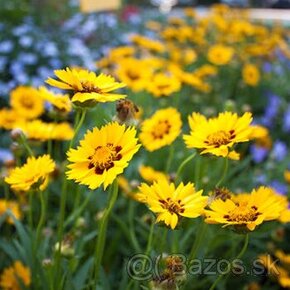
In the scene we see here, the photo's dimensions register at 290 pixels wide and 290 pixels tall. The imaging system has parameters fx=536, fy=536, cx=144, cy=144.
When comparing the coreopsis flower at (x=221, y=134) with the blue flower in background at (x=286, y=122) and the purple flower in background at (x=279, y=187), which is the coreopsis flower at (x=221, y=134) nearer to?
the purple flower in background at (x=279, y=187)

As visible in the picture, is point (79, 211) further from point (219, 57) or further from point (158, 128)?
point (219, 57)

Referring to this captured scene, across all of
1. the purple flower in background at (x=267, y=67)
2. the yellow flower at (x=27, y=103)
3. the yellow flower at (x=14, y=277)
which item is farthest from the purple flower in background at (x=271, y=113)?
the yellow flower at (x=14, y=277)

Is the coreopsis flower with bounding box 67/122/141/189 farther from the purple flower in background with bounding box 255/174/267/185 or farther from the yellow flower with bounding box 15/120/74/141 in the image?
the purple flower in background with bounding box 255/174/267/185

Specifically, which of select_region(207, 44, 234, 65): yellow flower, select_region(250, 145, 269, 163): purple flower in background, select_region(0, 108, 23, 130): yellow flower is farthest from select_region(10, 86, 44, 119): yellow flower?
select_region(207, 44, 234, 65): yellow flower

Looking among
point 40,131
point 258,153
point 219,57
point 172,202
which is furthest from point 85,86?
point 219,57

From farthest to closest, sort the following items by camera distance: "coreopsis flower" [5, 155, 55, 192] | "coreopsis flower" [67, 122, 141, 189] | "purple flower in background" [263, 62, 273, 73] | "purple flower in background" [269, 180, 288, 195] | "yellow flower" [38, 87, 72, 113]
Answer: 1. "purple flower in background" [263, 62, 273, 73]
2. "purple flower in background" [269, 180, 288, 195]
3. "yellow flower" [38, 87, 72, 113]
4. "coreopsis flower" [5, 155, 55, 192]
5. "coreopsis flower" [67, 122, 141, 189]

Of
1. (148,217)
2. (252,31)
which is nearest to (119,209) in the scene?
(148,217)

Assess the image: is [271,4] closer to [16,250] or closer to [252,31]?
[252,31]
